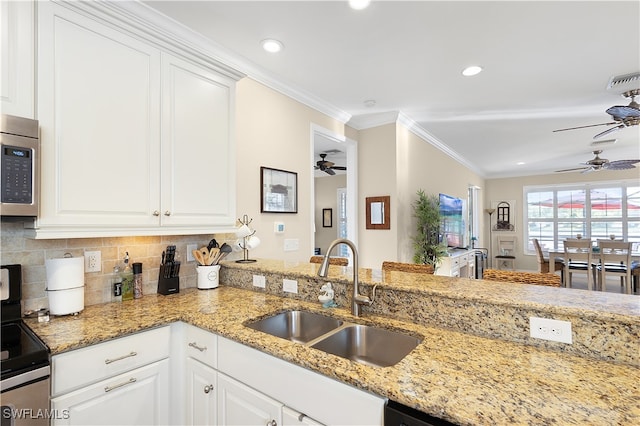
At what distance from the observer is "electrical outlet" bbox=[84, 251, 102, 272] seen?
1.67 meters

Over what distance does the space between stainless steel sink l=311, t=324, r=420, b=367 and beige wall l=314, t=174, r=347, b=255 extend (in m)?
6.04

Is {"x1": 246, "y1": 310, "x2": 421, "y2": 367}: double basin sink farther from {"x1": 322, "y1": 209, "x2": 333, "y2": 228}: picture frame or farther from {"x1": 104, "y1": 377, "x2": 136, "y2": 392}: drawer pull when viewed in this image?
{"x1": 322, "y1": 209, "x2": 333, "y2": 228}: picture frame

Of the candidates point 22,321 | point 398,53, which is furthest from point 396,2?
point 22,321

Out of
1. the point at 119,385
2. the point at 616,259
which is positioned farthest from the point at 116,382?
the point at 616,259

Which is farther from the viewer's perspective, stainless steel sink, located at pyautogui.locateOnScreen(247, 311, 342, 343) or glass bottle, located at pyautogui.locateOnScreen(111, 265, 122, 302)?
glass bottle, located at pyautogui.locateOnScreen(111, 265, 122, 302)

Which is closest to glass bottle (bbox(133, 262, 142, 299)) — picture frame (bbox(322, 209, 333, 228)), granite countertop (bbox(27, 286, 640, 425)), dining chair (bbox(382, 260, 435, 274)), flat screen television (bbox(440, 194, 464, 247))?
granite countertop (bbox(27, 286, 640, 425))

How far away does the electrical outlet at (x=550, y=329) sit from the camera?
1096 millimetres

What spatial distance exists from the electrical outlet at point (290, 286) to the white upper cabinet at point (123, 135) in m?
0.57

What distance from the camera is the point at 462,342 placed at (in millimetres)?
1183

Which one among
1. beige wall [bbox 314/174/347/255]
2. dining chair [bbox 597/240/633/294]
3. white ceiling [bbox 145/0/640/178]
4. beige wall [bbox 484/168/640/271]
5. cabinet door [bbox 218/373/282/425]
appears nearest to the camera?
cabinet door [bbox 218/373/282/425]

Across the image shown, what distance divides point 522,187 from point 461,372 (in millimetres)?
8763

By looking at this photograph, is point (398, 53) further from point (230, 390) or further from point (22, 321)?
point (22, 321)

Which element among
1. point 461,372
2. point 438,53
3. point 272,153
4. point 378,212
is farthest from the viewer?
point 378,212

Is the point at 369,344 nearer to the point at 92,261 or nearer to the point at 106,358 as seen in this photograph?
the point at 106,358
